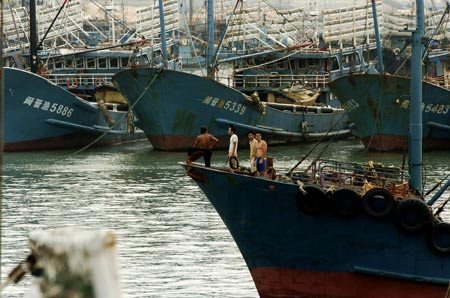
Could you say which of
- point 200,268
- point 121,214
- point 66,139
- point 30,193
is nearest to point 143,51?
point 66,139

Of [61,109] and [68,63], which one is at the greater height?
[68,63]

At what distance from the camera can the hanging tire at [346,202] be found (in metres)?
16.7

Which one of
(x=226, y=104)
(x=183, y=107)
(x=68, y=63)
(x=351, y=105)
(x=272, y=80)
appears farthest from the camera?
(x=68, y=63)

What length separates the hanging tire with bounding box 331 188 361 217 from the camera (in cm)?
1666

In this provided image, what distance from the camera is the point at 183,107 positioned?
176 ft

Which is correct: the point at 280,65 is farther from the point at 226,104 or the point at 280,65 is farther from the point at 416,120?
the point at 416,120

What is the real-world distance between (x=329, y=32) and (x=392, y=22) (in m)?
6.85

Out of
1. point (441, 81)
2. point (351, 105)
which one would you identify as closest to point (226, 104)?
point (351, 105)

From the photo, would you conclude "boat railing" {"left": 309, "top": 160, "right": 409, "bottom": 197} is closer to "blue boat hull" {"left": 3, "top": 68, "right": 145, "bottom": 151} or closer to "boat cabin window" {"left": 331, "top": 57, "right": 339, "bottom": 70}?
"blue boat hull" {"left": 3, "top": 68, "right": 145, "bottom": 151}

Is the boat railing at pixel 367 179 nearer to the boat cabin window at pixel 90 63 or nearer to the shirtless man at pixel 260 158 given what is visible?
the shirtless man at pixel 260 158

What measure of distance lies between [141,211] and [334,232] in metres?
14.6

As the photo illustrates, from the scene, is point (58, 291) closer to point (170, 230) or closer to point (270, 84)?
point (170, 230)

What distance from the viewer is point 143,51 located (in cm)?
6856

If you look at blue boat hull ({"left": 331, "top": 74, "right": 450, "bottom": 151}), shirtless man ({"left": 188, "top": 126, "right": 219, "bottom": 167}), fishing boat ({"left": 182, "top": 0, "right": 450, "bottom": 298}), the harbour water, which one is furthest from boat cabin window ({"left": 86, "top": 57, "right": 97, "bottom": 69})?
fishing boat ({"left": 182, "top": 0, "right": 450, "bottom": 298})
